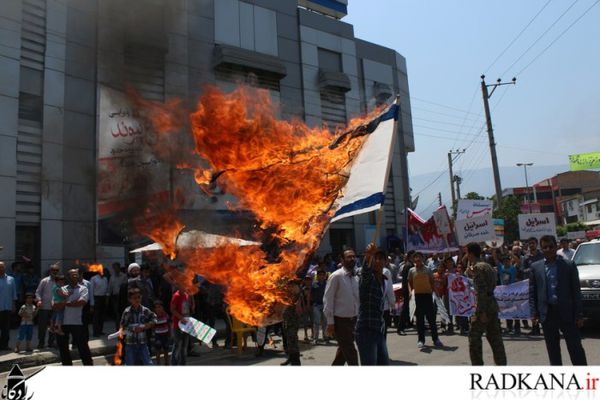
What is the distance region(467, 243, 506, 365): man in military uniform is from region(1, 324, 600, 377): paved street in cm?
141

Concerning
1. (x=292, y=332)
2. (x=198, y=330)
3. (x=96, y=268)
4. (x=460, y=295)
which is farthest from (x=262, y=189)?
(x=96, y=268)

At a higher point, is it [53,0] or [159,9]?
[53,0]

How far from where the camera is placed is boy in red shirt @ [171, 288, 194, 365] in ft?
23.8

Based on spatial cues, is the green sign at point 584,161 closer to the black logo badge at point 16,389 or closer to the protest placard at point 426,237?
the protest placard at point 426,237

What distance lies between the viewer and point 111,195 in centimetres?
1261

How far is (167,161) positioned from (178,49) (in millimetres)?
3613

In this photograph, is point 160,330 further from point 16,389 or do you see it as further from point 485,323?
point 485,323

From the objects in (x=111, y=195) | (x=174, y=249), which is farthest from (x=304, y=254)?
(x=111, y=195)

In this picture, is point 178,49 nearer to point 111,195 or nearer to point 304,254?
point 111,195

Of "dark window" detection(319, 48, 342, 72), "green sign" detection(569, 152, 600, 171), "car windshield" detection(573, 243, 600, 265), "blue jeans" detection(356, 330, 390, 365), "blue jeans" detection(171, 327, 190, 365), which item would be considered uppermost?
"dark window" detection(319, 48, 342, 72)

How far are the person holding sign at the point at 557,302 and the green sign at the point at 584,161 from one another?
39.4m

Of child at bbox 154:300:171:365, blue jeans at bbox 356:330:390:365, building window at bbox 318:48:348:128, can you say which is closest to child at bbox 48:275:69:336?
child at bbox 154:300:171:365

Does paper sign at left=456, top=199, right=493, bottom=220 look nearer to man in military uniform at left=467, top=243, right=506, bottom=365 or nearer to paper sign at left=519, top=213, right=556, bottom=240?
paper sign at left=519, top=213, right=556, bottom=240

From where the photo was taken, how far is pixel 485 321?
5367 mm
